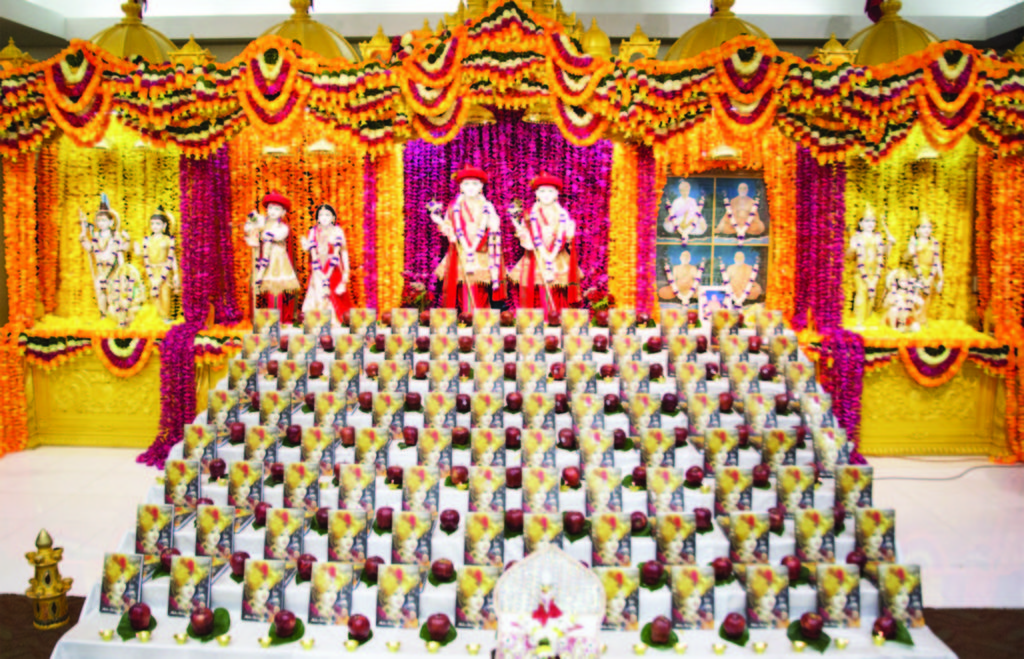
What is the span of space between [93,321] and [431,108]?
4.20 meters

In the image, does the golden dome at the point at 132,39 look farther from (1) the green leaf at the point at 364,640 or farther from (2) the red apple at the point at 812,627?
(2) the red apple at the point at 812,627

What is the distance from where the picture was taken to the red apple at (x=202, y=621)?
123 inches

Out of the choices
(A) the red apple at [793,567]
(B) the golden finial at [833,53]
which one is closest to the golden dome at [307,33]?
(B) the golden finial at [833,53]

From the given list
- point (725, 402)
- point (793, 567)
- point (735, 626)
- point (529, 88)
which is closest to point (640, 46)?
point (529, 88)

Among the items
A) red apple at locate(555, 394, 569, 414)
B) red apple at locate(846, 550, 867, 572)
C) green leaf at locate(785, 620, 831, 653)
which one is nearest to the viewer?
green leaf at locate(785, 620, 831, 653)

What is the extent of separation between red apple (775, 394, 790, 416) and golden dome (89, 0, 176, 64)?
6324 millimetres

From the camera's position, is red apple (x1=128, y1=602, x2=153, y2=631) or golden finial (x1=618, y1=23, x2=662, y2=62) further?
golden finial (x1=618, y1=23, x2=662, y2=62)

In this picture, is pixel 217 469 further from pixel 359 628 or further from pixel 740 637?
pixel 740 637

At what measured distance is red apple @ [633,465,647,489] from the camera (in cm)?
389

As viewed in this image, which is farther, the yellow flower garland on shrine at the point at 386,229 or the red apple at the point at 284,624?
the yellow flower garland on shrine at the point at 386,229

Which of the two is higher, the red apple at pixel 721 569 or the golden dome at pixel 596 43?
the golden dome at pixel 596 43

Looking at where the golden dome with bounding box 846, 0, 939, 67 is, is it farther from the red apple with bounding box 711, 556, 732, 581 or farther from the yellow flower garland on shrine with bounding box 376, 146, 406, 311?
the red apple with bounding box 711, 556, 732, 581

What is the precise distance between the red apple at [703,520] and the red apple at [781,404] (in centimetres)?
111

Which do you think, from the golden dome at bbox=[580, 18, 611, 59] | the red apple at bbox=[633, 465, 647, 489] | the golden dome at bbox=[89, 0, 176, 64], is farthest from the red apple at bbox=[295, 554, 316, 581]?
the golden dome at bbox=[89, 0, 176, 64]
